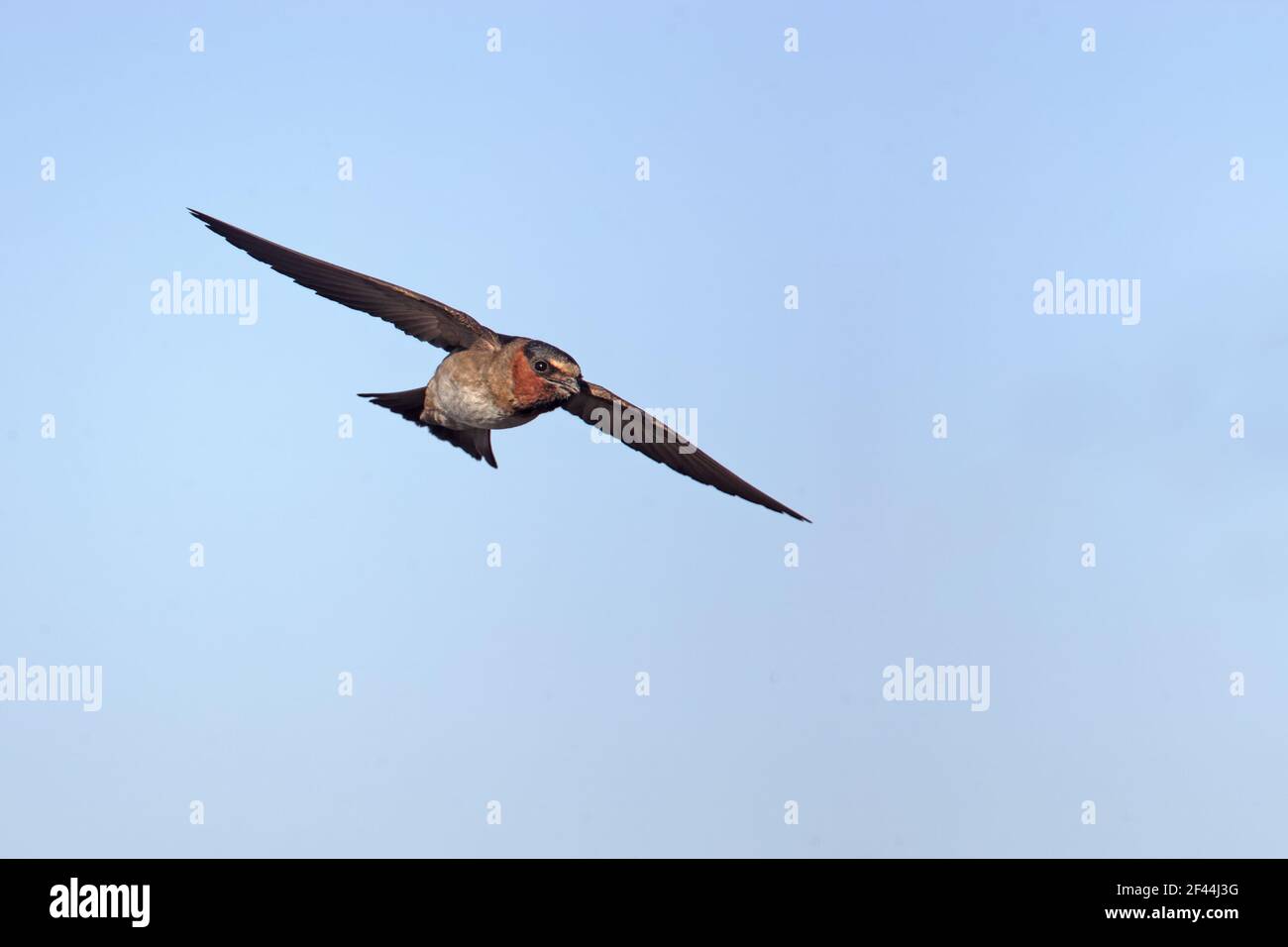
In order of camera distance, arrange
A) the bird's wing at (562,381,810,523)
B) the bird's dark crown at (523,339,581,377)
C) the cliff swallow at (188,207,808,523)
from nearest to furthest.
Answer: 1. the bird's dark crown at (523,339,581,377)
2. the cliff swallow at (188,207,808,523)
3. the bird's wing at (562,381,810,523)

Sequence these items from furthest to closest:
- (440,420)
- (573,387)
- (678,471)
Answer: (678,471)
(440,420)
(573,387)

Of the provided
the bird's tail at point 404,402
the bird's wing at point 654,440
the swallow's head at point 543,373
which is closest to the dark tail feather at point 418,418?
the bird's tail at point 404,402

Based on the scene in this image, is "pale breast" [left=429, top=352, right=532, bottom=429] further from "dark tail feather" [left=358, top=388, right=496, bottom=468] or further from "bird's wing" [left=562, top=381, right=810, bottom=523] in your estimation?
"bird's wing" [left=562, top=381, right=810, bottom=523]

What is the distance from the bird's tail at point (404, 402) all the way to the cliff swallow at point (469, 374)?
13mm

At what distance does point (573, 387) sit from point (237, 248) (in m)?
4.47

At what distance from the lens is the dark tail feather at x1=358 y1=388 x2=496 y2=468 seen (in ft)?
60.9

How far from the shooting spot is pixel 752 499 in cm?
1942

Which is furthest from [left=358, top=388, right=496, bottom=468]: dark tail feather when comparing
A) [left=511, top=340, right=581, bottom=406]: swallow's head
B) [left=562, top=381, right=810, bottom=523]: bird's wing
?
[left=511, top=340, right=581, bottom=406]: swallow's head

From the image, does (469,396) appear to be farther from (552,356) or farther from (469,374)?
(552,356)

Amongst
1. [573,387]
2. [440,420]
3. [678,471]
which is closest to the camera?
[573,387]

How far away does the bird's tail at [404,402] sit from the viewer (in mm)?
18562
